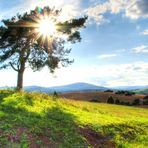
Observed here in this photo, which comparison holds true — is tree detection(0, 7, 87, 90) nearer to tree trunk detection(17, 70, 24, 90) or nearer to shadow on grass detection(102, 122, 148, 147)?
tree trunk detection(17, 70, 24, 90)

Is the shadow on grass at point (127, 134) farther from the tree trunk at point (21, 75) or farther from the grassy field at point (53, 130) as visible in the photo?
the tree trunk at point (21, 75)

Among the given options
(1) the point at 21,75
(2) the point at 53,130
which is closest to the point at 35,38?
(1) the point at 21,75

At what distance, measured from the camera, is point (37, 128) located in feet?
52.3

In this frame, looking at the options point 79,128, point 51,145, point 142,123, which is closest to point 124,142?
point 79,128

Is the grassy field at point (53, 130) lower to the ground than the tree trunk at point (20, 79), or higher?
lower

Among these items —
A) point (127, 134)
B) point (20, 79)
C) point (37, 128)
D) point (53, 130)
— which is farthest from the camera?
point (20, 79)

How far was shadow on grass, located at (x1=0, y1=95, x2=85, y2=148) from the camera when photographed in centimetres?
1438

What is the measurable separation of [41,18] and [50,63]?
17.6 feet

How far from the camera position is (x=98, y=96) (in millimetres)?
62312

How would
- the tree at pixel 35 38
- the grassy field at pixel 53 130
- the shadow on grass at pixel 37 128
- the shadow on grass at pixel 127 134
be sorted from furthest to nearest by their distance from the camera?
1. the tree at pixel 35 38
2. the shadow on grass at pixel 127 134
3. the grassy field at pixel 53 130
4. the shadow on grass at pixel 37 128

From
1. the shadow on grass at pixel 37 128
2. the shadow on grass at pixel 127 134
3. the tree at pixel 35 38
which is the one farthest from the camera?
the tree at pixel 35 38

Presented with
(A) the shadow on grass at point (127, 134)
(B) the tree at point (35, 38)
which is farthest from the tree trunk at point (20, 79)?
(A) the shadow on grass at point (127, 134)

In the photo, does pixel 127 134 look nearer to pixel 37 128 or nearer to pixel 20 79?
pixel 37 128

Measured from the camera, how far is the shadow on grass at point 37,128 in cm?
1438
